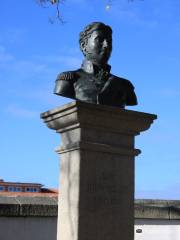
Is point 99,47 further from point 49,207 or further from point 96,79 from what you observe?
point 49,207

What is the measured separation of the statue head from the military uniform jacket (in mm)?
106

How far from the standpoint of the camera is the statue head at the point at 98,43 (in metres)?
6.24

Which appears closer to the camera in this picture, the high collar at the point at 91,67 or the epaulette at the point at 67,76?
the epaulette at the point at 67,76

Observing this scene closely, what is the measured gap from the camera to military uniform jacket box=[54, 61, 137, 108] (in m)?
5.97

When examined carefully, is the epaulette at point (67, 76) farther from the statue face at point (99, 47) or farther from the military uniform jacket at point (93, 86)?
the statue face at point (99, 47)

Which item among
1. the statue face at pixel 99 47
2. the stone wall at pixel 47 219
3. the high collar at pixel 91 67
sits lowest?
the stone wall at pixel 47 219

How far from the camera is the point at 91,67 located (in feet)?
20.4

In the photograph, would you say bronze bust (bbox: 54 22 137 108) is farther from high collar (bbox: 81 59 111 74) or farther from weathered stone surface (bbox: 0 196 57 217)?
weathered stone surface (bbox: 0 196 57 217)

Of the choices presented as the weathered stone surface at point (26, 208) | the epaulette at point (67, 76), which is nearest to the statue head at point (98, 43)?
→ the epaulette at point (67, 76)

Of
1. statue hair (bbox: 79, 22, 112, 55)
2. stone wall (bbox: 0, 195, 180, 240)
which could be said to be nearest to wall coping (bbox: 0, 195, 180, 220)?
stone wall (bbox: 0, 195, 180, 240)

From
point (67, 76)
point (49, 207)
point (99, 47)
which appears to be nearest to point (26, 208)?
point (49, 207)

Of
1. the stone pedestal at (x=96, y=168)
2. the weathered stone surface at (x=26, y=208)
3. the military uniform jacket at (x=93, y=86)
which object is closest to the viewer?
the stone pedestal at (x=96, y=168)

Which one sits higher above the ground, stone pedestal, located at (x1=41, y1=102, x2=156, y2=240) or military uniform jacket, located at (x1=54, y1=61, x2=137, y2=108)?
military uniform jacket, located at (x1=54, y1=61, x2=137, y2=108)

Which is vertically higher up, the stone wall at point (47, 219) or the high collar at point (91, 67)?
the high collar at point (91, 67)
